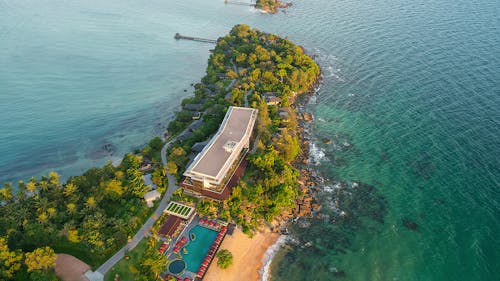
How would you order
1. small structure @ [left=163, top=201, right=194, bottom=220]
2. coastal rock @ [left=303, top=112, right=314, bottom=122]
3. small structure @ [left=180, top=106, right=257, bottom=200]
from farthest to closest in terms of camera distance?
coastal rock @ [left=303, top=112, right=314, bottom=122] → small structure @ [left=180, top=106, right=257, bottom=200] → small structure @ [left=163, top=201, right=194, bottom=220]

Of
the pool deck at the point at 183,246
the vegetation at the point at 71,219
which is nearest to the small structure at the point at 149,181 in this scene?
the vegetation at the point at 71,219

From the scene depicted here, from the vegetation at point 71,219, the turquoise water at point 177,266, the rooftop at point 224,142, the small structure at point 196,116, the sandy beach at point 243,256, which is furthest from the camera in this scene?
the small structure at point 196,116

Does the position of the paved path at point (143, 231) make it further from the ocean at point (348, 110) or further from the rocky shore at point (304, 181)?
the ocean at point (348, 110)

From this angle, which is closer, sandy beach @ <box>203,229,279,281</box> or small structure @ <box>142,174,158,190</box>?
sandy beach @ <box>203,229,279,281</box>

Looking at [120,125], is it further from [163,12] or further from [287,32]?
[163,12]

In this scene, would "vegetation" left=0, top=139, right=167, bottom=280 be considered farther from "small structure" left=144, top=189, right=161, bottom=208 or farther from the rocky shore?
the rocky shore

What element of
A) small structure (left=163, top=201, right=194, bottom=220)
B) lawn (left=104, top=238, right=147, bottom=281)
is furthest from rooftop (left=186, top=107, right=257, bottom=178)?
lawn (left=104, top=238, right=147, bottom=281)

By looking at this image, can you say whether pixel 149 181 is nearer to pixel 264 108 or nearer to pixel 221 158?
pixel 221 158
